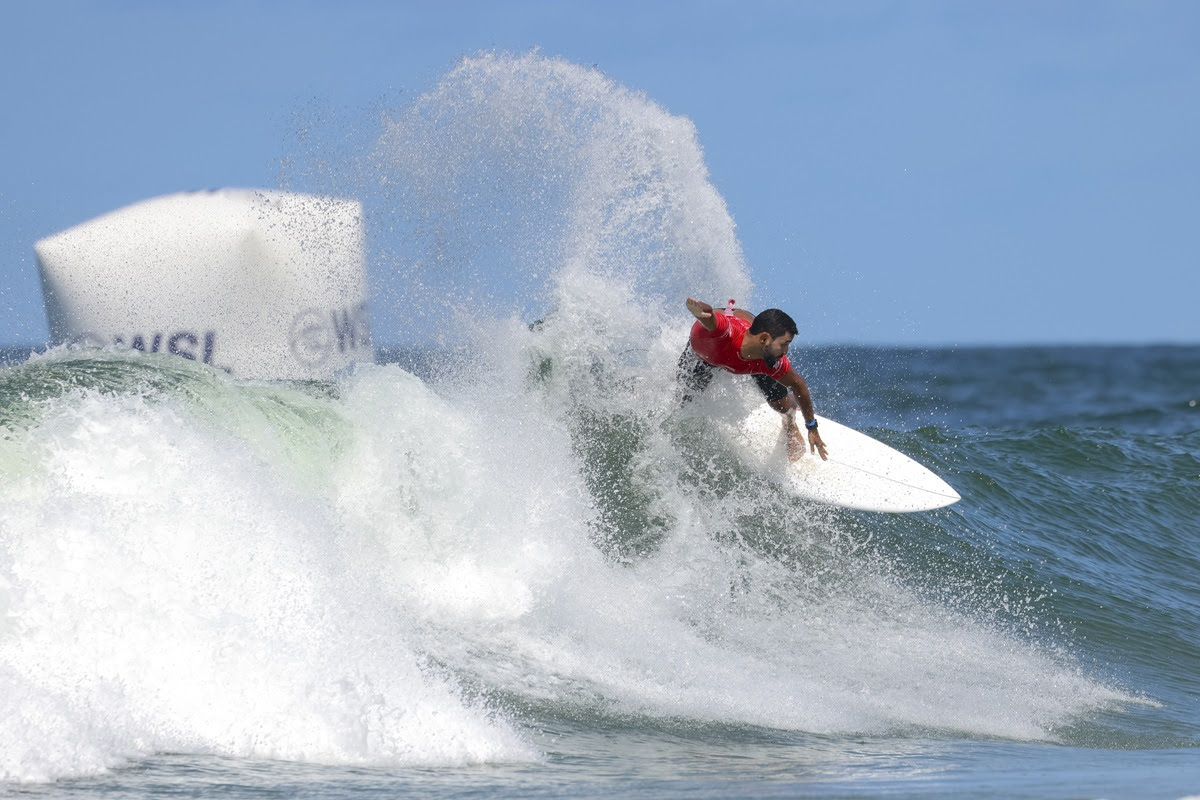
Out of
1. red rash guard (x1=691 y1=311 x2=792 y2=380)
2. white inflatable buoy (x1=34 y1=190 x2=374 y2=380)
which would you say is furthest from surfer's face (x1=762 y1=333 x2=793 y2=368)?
white inflatable buoy (x1=34 y1=190 x2=374 y2=380)

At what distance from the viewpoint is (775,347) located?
749 centimetres

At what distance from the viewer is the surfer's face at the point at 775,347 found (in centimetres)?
747

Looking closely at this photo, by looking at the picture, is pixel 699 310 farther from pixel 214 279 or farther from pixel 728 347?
pixel 214 279

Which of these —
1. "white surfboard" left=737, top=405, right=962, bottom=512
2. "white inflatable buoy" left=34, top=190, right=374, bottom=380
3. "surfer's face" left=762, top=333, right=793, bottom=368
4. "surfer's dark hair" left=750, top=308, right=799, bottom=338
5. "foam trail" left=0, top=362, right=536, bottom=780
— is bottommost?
"foam trail" left=0, top=362, right=536, bottom=780

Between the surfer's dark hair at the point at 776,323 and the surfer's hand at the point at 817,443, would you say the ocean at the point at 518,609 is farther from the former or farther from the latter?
the surfer's dark hair at the point at 776,323

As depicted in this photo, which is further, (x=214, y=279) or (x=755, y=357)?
(x=214, y=279)

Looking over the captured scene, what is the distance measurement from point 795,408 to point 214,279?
4071 millimetres

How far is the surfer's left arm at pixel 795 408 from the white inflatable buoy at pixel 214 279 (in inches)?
132

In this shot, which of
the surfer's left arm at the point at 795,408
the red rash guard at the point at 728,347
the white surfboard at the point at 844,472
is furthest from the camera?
the white surfboard at the point at 844,472

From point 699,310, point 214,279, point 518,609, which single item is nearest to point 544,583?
point 518,609

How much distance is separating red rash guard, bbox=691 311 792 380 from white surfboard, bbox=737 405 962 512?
548 millimetres

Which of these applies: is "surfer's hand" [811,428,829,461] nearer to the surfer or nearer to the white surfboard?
the surfer

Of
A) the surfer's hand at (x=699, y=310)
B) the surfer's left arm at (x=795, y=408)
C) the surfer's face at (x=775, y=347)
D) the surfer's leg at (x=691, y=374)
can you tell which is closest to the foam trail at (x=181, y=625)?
the surfer's hand at (x=699, y=310)

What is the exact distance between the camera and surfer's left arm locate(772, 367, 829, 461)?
26.1 feet
